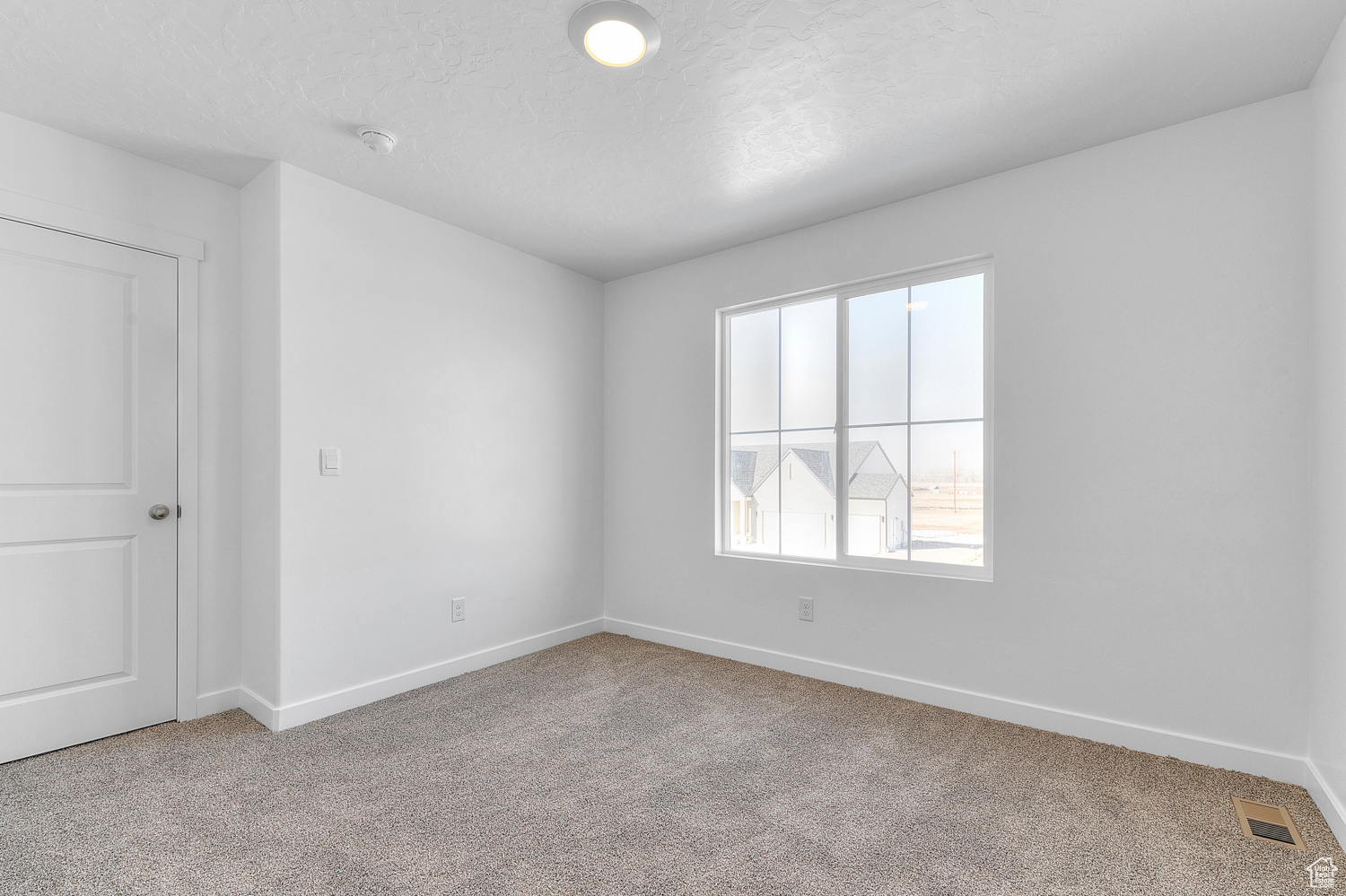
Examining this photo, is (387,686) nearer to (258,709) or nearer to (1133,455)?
(258,709)

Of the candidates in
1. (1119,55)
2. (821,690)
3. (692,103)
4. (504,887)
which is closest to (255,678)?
(504,887)

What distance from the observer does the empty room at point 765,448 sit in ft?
5.97

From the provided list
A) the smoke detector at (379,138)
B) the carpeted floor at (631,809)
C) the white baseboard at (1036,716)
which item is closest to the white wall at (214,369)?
the carpeted floor at (631,809)

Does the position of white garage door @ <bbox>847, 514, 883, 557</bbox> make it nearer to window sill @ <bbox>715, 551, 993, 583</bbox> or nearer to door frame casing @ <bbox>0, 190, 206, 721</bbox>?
window sill @ <bbox>715, 551, 993, 583</bbox>

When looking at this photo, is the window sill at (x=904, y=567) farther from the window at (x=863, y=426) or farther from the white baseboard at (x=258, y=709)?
the white baseboard at (x=258, y=709)

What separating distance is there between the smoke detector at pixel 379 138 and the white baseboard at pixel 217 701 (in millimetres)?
2458

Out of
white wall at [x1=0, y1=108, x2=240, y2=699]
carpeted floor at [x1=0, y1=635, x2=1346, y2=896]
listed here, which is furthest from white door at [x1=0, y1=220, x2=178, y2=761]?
carpeted floor at [x1=0, y1=635, x2=1346, y2=896]

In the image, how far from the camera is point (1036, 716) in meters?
2.58

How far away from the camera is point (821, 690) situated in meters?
3.05

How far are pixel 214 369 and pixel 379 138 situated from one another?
131cm

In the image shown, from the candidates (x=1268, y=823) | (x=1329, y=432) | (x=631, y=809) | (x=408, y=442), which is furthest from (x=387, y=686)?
(x=1329, y=432)

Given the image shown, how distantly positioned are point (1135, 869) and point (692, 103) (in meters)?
2.71

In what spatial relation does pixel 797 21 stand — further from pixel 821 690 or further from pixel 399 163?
pixel 821 690

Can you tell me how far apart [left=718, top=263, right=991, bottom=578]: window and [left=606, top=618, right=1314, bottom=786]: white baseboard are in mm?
538
